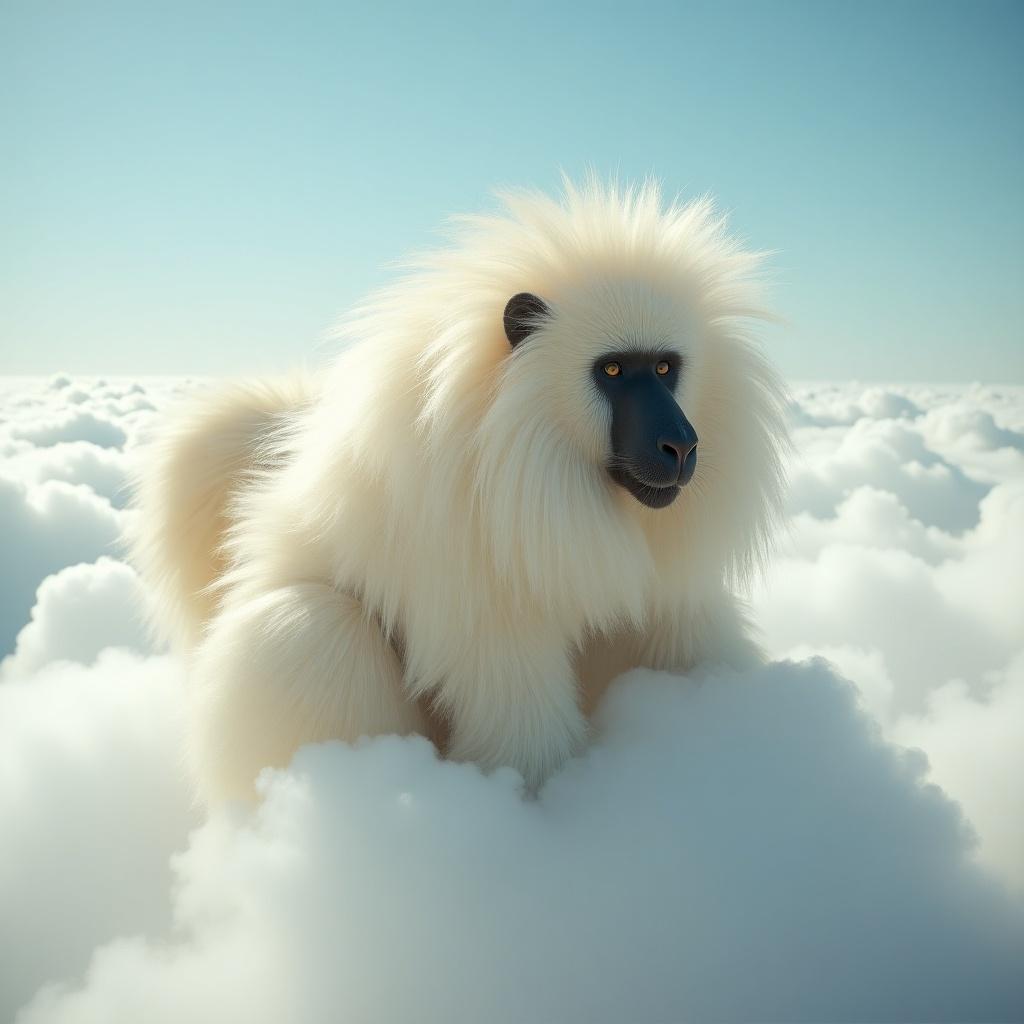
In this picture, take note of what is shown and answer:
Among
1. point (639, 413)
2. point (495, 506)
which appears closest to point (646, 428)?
point (639, 413)

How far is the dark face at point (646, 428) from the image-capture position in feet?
6.09

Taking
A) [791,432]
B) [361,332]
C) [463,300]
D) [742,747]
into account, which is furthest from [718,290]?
[742,747]

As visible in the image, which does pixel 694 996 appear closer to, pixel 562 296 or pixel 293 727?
pixel 293 727

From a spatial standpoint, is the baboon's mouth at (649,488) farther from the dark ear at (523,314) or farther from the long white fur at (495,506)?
the dark ear at (523,314)

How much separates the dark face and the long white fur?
4cm

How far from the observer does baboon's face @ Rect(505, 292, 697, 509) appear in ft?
6.10

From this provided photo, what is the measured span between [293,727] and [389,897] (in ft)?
1.74

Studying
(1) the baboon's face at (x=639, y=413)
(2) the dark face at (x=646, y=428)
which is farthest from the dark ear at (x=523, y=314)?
(2) the dark face at (x=646, y=428)

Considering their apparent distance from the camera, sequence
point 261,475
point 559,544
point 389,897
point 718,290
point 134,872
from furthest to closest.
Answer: point 261,475
point 134,872
point 718,290
point 559,544
point 389,897

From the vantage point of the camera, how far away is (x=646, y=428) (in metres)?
1.87

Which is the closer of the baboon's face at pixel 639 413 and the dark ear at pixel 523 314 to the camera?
the baboon's face at pixel 639 413

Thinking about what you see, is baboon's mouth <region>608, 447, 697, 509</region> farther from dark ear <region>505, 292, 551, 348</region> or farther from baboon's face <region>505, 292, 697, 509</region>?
dark ear <region>505, 292, 551, 348</region>

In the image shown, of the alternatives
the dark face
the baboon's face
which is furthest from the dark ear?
the dark face

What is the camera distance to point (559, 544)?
193 centimetres
